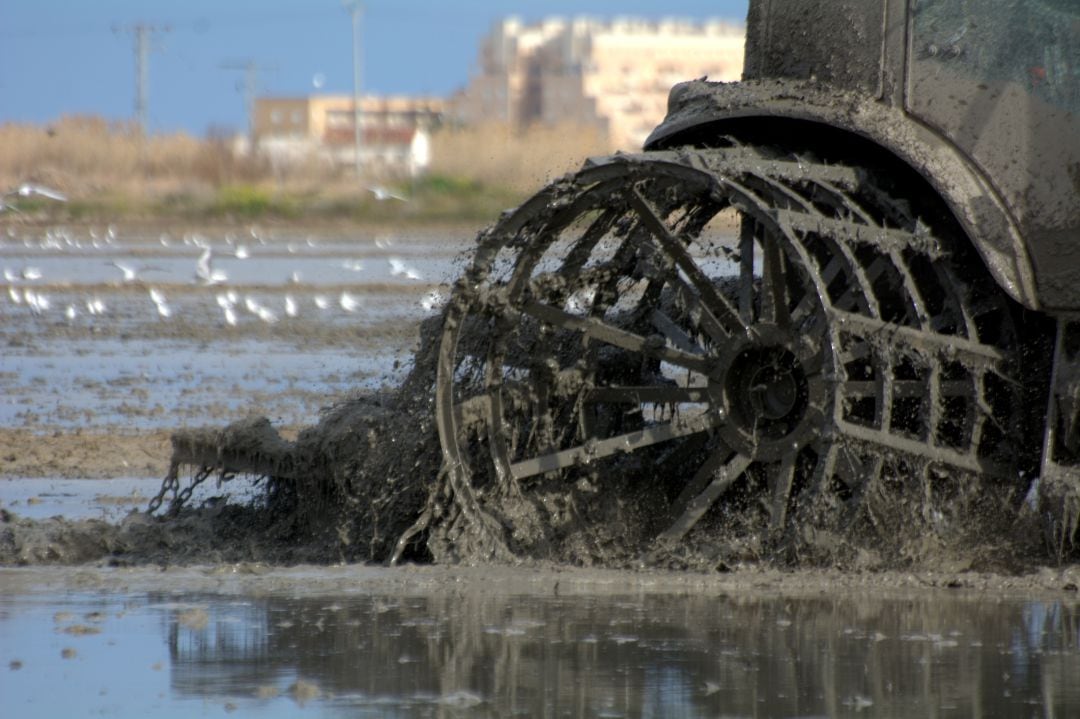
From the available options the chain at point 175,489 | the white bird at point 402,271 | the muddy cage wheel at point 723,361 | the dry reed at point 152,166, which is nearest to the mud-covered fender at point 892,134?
the muddy cage wheel at point 723,361

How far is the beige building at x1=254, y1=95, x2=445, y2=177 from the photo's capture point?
5903 cm

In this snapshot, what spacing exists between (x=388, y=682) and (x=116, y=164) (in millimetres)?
55168

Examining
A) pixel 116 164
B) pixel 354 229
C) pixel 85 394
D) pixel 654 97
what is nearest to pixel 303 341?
pixel 85 394

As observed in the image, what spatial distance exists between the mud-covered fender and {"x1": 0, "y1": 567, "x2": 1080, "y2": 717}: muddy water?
55.9 inches

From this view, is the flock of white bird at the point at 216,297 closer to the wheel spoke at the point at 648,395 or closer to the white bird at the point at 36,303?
the white bird at the point at 36,303

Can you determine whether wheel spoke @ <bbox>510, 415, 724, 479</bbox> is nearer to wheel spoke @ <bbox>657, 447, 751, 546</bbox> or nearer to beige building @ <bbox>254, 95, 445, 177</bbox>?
wheel spoke @ <bbox>657, 447, 751, 546</bbox>

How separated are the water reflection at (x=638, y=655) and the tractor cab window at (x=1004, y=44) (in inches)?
88.1

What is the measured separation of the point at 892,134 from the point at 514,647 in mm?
2889

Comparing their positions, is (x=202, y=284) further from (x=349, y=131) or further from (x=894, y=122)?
(x=349, y=131)

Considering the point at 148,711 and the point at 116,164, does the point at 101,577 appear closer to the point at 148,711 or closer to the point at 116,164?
the point at 148,711

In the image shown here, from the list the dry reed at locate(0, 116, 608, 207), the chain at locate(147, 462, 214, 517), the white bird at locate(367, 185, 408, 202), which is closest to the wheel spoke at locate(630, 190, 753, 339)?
the chain at locate(147, 462, 214, 517)

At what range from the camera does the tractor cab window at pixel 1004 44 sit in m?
7.49

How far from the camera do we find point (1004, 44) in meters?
7.61

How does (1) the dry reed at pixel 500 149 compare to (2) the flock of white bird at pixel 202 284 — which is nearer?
(2) the flock of white bird at pixel 202 284
